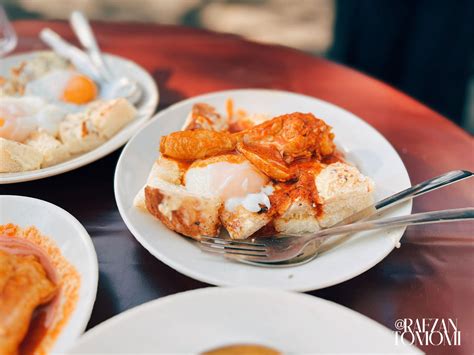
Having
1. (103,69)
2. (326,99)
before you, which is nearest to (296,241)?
(326,99)

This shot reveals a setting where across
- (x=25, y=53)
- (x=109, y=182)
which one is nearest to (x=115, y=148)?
(x=109, y=182)

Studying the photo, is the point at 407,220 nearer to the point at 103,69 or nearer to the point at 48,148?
the point at 48,148

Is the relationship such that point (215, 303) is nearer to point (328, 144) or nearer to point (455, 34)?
point (328, 144)

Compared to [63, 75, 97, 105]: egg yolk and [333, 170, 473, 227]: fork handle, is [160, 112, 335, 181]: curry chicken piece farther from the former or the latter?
[63, 75, 97, 105]: egg yolk

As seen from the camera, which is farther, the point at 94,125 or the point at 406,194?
the point at 94,125

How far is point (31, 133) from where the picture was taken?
1.70 metres

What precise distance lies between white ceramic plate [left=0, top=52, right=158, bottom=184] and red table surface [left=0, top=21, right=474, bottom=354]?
8cm

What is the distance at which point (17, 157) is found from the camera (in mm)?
1537

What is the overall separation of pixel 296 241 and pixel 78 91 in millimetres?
1207

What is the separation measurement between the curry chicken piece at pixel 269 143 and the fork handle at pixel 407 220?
24 cm

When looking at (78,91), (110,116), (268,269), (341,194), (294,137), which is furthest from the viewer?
(78,91)

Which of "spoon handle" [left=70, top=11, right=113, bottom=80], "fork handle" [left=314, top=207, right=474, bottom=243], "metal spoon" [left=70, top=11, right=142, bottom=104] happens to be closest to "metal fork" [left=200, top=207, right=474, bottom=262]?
"fork handle" [left=314, top=207, right=474, bottom=243]

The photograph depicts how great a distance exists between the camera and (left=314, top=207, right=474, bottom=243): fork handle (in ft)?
3.90

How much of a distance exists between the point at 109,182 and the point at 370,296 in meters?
0.92
